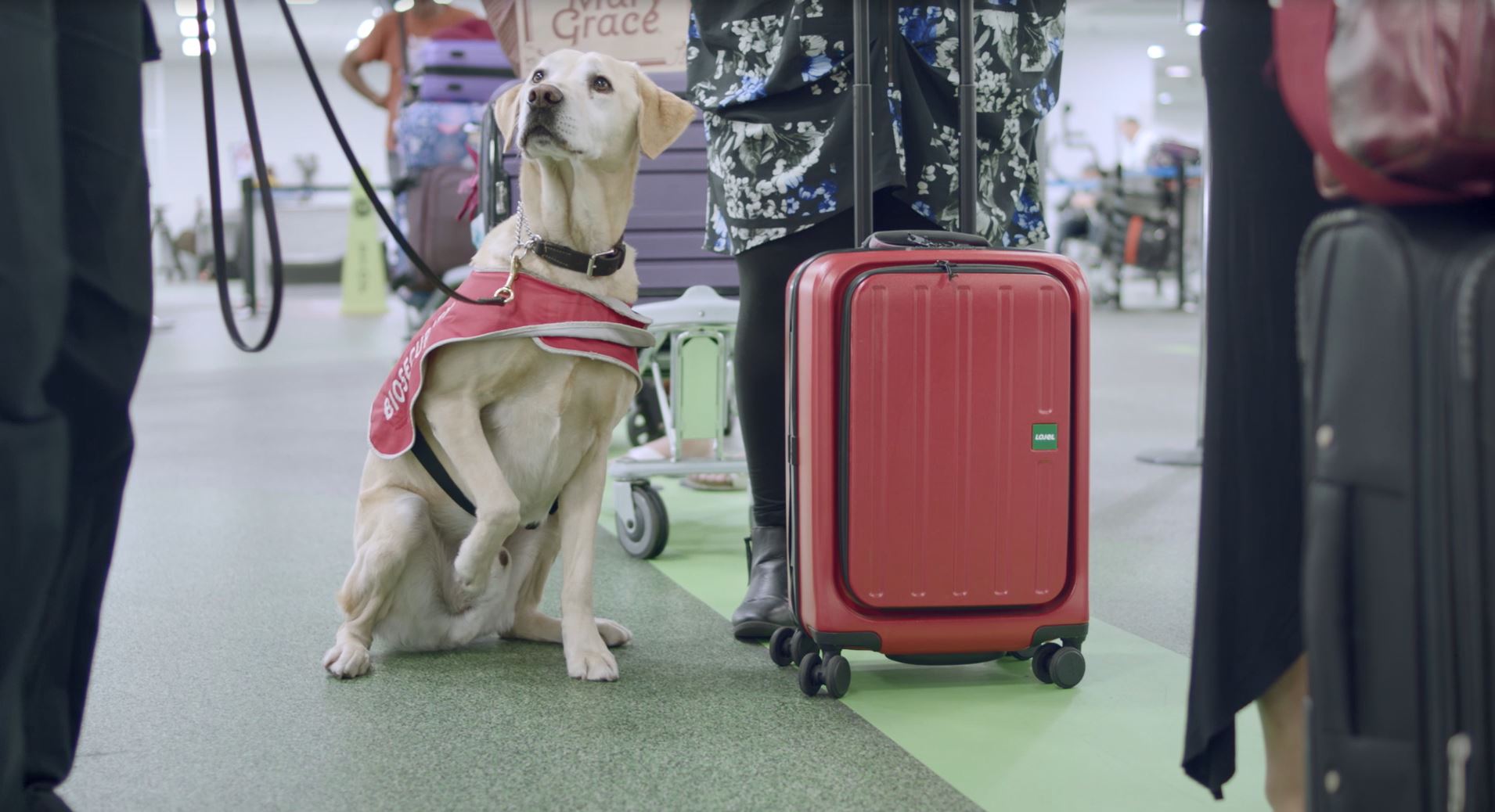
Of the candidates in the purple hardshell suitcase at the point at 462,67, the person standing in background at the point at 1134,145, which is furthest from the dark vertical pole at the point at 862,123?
the person standing in background at the point at 1134,145

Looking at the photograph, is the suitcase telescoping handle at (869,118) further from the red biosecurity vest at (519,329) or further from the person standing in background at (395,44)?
the person standing in background at (395,44)

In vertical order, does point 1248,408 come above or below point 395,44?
below

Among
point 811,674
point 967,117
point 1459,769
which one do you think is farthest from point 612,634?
point 1459,769

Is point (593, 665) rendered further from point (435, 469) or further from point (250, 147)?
point (250, 147)

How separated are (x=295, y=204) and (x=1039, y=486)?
18444 millimetres

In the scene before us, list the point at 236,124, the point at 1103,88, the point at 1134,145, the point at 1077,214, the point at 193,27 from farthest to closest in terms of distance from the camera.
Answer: the point at 236,124 < the point at 1103,88 < the point at 1134,145 < the point at 1077,214 < the point at 193,27

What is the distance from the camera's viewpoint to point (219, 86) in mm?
21281

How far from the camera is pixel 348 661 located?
177 centimetres

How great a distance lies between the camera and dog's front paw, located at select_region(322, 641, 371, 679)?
1769mm

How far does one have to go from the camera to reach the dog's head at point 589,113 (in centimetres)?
194

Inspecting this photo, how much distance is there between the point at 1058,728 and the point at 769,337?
27.7 inches

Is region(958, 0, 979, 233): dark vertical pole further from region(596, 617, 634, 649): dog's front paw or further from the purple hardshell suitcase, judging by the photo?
the purple hardshell suitcase

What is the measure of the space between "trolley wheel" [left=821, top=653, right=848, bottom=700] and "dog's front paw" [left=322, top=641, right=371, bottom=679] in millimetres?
656

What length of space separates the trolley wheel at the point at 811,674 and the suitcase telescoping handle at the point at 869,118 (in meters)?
0.55
